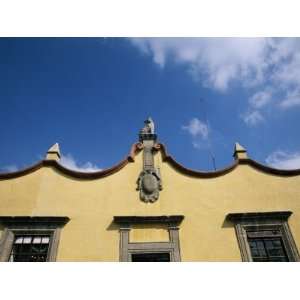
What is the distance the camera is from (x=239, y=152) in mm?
9875

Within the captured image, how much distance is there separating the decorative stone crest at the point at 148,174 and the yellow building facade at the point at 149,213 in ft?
0.11

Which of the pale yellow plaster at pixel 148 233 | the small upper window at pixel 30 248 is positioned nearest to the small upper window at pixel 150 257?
the pale yellow plaster at pixel 148 233

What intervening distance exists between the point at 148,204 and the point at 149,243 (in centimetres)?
115

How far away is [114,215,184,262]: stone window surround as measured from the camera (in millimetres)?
7895

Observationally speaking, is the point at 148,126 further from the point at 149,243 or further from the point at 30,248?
the point at 30,248

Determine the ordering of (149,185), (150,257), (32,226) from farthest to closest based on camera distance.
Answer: (149,185) → (32,226) → (150,257)

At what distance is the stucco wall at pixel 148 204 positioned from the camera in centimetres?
802

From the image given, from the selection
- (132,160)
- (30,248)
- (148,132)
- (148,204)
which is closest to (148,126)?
(148,132)

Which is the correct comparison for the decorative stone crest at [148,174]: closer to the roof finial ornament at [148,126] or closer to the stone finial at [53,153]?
the roof finial ornament at [148,126]

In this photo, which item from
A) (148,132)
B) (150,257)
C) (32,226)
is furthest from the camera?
(148,132)

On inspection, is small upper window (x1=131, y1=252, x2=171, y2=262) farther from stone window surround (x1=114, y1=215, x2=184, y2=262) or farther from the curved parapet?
the curved parapet

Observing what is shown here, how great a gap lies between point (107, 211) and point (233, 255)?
12.5 feet

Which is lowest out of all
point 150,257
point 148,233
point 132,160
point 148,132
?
point 150,257

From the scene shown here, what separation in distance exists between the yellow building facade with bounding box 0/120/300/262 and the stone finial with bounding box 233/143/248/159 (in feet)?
0.70
